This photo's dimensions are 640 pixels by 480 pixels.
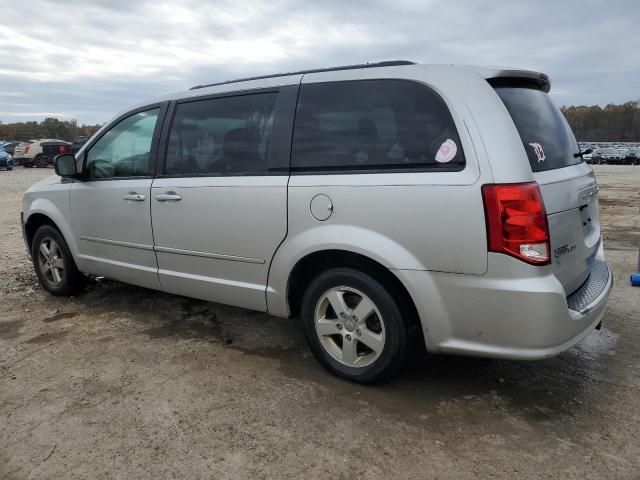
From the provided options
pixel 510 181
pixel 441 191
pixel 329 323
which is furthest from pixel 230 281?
pixel 510 181

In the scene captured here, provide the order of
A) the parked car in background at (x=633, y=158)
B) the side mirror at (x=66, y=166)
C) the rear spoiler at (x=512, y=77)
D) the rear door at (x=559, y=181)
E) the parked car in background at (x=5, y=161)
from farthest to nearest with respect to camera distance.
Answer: the parked car in background at (x=633, y=158)
the parked car in background at (x=5, y=161)
the side mirror at (x=66, y=166)
the rear spoiler at (x=512, y=77)
the rear door at (x=559, y=181)

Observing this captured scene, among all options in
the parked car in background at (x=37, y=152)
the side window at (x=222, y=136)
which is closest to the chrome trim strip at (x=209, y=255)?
the side window at (x=222, y=136)

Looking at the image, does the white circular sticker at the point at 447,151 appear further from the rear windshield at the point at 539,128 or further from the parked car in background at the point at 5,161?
the parked car in background at the point at 5,161

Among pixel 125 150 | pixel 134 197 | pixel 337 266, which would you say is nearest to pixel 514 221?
pixel 337 266

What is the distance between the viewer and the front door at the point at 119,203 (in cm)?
407

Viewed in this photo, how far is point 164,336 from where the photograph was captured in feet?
13.3

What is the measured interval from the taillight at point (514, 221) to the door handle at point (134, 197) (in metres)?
2.56

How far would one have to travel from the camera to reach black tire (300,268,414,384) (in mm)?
2900

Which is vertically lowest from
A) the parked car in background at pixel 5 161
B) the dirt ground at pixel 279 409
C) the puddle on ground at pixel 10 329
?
the parked car in background at pixel 5 161

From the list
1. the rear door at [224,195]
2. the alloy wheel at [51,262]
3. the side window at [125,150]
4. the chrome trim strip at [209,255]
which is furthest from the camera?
the alloy wheel at [51,262]

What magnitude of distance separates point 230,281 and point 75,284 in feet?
7.17

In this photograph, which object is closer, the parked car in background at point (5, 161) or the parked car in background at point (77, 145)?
the parked car in background at point (77, 145)

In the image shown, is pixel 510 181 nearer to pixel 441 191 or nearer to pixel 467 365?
pixel 441 191

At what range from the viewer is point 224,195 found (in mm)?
3488
